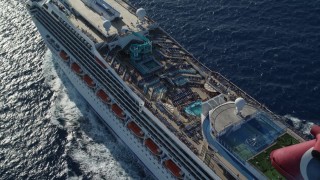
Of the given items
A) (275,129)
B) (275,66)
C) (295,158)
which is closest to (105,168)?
(275,129)

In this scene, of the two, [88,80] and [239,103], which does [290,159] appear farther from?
[88,80]

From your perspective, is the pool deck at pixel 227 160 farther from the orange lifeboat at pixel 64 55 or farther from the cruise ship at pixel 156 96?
the orange lifeboat at pixel 64 55

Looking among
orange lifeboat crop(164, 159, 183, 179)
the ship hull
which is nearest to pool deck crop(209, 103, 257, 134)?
orange lifeboat crop(164, 159, 183, 179)

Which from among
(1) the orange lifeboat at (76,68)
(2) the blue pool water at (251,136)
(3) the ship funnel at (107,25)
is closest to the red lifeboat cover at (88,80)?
(1) the orange lifeboat at (76,68)

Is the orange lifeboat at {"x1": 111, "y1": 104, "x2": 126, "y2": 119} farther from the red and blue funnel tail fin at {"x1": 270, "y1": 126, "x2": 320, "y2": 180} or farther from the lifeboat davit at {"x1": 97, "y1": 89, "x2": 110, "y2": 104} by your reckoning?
the red and blue funnel tail fin at {"x1": 270, "y1": 126, "x2": 320, "y2": 180}

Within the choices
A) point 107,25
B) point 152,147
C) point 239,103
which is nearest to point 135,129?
point 152,147

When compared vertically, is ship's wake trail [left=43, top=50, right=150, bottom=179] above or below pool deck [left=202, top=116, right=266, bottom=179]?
above
